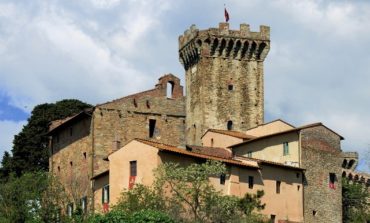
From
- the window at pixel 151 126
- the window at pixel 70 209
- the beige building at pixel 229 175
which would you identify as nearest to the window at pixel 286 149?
the beige building at pixel 229 175

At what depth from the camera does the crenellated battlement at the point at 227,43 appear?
7106 centimetres

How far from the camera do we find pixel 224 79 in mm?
70375

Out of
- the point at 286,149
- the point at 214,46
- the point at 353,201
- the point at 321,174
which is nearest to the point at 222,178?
the point at 286,149

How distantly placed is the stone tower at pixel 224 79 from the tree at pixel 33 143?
47.7 feet

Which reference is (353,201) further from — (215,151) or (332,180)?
(215,151)

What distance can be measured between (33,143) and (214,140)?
69.8 feet

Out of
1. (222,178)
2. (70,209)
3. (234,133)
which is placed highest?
(234,133)

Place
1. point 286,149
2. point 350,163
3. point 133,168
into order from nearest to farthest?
point 133,168 < point 286,149 < point 350,163

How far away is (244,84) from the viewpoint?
70812mm

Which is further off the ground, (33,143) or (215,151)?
(33,143)

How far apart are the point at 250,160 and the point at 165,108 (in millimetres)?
13637

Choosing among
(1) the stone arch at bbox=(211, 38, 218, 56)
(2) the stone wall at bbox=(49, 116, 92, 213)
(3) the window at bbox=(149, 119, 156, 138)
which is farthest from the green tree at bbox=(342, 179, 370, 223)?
(2) the stone wall at bbox=(49, 116, 92, 213)

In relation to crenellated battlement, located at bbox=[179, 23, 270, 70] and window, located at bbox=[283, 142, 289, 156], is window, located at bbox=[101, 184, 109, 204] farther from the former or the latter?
crenellated battlement, located at bbox=[179, 23, 270, 70]

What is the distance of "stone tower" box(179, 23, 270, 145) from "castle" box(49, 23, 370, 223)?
0.23 feet
